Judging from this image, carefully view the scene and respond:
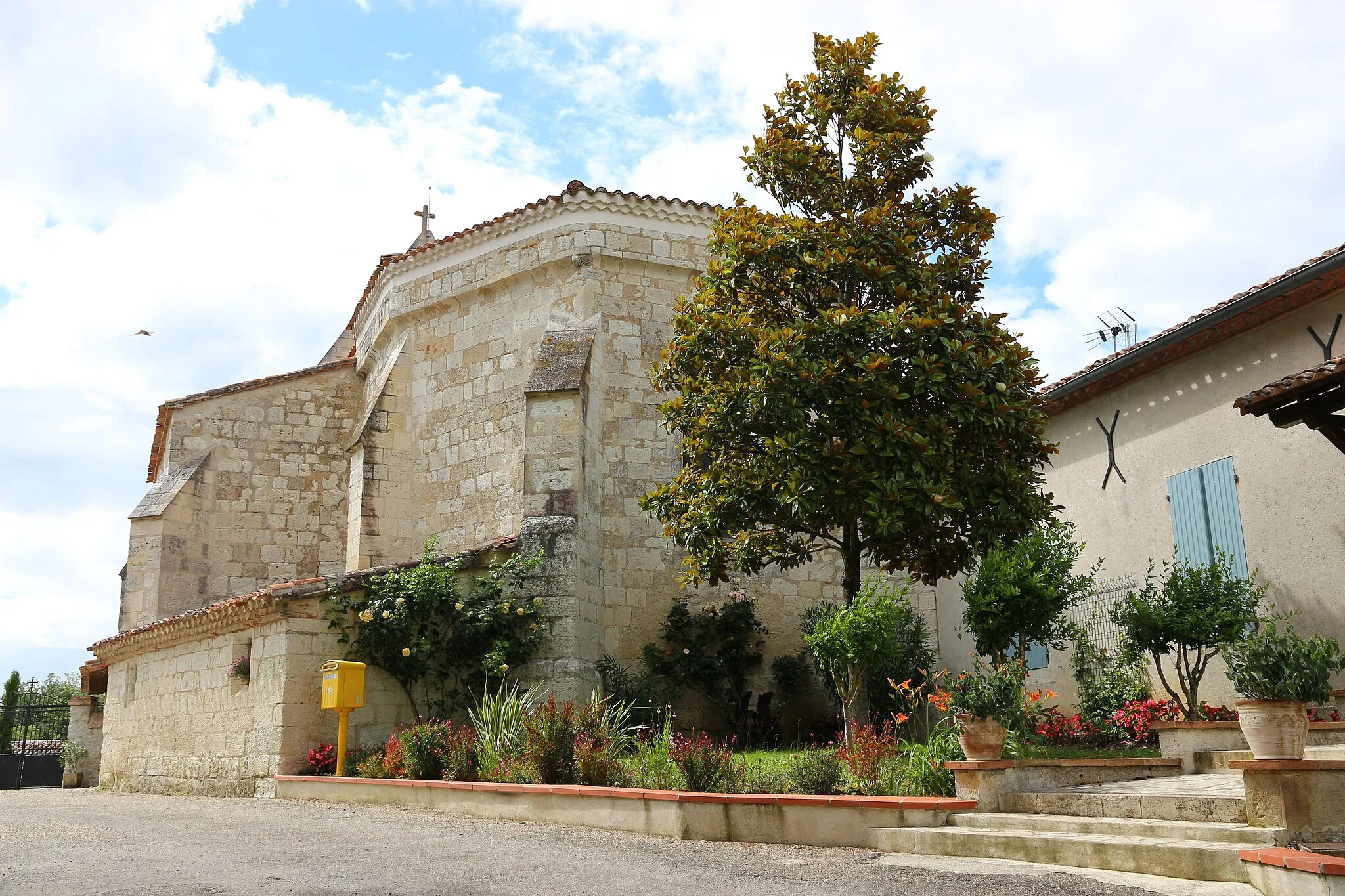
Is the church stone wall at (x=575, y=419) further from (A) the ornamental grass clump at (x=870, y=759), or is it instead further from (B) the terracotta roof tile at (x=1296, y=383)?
(B) the terracotta roof tile at (x=1296, y=383)

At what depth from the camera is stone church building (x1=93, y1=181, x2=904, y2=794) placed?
13.4 metres

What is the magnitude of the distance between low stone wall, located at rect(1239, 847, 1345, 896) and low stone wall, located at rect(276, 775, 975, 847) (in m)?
2.40

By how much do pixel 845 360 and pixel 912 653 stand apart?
20.4 ft

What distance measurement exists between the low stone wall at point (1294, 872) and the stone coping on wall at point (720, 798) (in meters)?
2.36

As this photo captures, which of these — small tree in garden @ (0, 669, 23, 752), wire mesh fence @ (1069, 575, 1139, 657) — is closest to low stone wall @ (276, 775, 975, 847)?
wire mesh fence @ (1069, 575, 1139, 657)

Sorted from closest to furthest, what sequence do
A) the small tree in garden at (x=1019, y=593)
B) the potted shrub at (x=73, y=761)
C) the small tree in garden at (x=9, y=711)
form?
the small tree in garden at (x=1019, y=593), the potted shrub at (x=73, y=761), the small tree in garden at (x=9, y=711)

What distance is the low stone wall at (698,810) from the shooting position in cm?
772


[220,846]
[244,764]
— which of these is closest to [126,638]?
[244,764]

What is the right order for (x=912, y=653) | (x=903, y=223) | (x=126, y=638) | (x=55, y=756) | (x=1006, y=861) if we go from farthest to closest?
(x=55, y=756)
(x=126, y=638)
(x=912, y=653)
(x=903, y=223)
(x=1006, y=861)

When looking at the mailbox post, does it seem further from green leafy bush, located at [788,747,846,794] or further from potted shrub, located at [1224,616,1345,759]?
potted shrub, located at [1224,616,1345,759]

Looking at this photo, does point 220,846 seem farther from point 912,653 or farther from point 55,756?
point 55,756

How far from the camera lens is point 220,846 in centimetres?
791

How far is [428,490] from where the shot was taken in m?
17.1

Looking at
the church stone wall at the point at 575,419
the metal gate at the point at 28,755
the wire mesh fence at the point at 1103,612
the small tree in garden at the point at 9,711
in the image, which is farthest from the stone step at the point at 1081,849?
the small tree in garden at the point at 9,711
